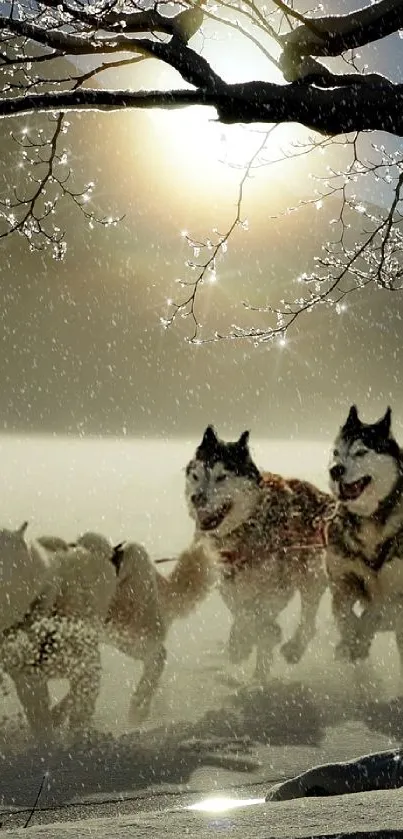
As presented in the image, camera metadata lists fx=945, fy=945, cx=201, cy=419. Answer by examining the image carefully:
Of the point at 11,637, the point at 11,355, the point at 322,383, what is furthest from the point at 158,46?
the point at 322,383

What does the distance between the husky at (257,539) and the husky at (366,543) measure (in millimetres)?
288

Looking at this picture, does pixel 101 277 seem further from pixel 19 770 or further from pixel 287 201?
pixel 19 770

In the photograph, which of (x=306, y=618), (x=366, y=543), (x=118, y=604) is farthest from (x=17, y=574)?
(x=306, y=618)

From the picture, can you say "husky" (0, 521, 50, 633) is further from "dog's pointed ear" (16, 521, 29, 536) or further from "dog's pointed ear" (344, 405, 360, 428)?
"dog's pointed ear" (344, 405, 360, 428)

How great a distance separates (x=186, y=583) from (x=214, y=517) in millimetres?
998

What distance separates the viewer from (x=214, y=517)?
8617mm

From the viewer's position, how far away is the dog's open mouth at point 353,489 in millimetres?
8516

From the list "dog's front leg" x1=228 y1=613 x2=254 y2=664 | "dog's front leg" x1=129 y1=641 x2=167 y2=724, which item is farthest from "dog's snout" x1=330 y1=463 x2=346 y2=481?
"dog's front leg" x1=129 y1=641 x2=167 y2=724

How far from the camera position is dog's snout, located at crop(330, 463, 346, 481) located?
28.6 feet

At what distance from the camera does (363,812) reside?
3.28 meters

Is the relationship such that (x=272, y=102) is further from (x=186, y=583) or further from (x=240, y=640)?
(x=240, y=640)

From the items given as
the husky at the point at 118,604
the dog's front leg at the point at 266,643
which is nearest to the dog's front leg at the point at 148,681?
the husky at the point at 118,604

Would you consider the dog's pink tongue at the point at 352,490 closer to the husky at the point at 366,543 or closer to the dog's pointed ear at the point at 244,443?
the husky at the point at 366,543

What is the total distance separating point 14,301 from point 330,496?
6422 centimetres
